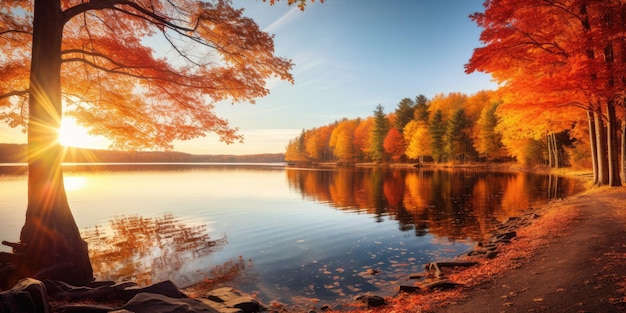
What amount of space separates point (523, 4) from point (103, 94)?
1876cm

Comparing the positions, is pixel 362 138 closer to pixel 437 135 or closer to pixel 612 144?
pixel 437 135

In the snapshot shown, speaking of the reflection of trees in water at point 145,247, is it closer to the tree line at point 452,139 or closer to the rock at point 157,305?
the rock at point 157,305

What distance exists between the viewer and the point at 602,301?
5.64 m

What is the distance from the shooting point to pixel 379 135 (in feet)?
320

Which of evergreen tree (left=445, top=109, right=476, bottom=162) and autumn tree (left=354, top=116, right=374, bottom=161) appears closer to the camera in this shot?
evergreen tree (left=445, top=109, right=476, bottom=162)

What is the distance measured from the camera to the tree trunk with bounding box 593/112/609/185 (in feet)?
69.3

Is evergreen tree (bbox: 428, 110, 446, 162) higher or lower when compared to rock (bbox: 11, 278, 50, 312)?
higher

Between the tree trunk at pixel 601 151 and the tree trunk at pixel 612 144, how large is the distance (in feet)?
2.55

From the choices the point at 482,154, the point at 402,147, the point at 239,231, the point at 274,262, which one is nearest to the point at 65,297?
the point at 274,262

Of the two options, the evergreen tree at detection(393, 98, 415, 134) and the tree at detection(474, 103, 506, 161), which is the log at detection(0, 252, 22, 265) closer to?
the tree at detection(474, 103, 506, 161)

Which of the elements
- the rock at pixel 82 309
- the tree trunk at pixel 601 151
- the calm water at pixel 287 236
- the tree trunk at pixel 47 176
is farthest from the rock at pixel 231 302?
the tree trunk at pixel 601 151

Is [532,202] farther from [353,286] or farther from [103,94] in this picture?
[103,94]

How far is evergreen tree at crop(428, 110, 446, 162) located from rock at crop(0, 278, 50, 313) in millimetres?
81310

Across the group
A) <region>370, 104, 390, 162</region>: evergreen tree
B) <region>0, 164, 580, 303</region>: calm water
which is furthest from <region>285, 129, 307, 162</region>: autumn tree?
<region>0, 164, 580, 303</region>: calm water
